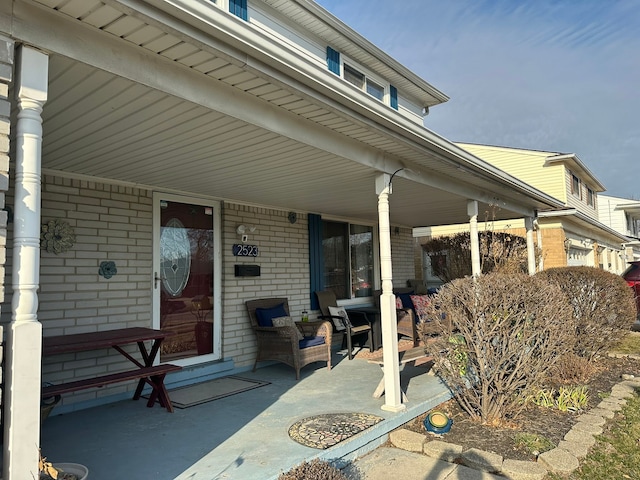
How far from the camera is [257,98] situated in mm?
2863

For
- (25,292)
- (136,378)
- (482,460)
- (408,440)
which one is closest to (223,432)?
(136,378)

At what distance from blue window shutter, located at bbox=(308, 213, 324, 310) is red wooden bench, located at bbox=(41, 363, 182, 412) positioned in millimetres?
3159

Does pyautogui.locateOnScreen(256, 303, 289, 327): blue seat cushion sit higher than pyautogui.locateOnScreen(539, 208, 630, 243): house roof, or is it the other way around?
pyautogui.locateOnScreen(539, 208, 630, 243): house roof

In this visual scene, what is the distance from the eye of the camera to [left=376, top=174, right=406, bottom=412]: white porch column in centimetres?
391

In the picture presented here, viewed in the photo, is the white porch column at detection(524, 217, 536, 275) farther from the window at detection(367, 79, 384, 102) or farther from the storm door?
the storm door

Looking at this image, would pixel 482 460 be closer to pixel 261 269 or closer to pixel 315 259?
pixel 261 269

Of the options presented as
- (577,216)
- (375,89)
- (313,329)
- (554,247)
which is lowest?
(313,329)

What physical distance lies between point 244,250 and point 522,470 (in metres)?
4.16

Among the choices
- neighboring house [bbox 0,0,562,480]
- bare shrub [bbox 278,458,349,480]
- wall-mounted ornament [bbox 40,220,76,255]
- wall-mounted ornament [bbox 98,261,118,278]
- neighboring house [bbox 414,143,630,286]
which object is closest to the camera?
neighboring house [bbox 0,0,562,480]

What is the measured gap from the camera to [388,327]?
4.02 metres

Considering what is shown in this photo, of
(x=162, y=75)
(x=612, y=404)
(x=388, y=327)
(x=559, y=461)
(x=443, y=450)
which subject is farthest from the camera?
(x=612, y=404)

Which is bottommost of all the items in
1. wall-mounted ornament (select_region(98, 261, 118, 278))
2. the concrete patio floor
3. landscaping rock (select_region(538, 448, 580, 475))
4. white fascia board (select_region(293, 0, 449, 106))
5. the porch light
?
landscaping rock (select_region(538, 448, 580, 475))

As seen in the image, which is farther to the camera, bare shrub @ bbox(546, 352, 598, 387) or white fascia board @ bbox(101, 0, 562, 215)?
bare shrub @ bbox(546, 352, 598, 387)

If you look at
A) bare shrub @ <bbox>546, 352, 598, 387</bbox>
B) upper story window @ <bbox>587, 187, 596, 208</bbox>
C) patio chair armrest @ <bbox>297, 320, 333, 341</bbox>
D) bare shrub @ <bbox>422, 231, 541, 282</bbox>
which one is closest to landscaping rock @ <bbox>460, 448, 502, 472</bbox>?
bare shrub @ <bbox>546, 352, 598, 387</bbox>
